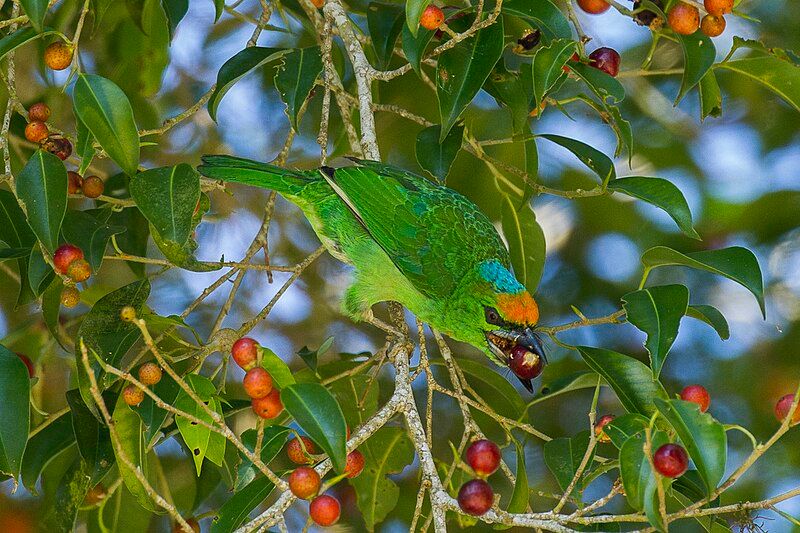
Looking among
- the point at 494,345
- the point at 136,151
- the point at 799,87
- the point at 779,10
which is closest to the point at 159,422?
the point at 136,151

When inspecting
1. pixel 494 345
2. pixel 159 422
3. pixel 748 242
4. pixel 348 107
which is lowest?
pixel 748 242

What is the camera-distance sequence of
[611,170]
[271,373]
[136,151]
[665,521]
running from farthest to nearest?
[611,170], [136,151], [271,373], [665,521]

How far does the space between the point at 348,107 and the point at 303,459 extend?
125 cm

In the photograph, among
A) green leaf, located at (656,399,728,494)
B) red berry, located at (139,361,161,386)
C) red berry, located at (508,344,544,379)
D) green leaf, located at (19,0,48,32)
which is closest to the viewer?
green leaf, located at (656,399,728,494)

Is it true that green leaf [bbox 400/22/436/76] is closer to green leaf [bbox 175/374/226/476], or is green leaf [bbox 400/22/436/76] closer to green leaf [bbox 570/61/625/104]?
green leaf [bbox 570/61/625/104]

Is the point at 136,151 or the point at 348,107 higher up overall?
the point at 136,151

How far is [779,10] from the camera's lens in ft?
12.9

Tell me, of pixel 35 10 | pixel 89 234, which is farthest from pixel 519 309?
pixel 35 10

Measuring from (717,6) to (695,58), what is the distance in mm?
151

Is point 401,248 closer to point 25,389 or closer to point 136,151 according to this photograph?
point 136,151

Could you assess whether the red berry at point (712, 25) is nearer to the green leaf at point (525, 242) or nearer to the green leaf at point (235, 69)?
the green leaf at point (525, 242)

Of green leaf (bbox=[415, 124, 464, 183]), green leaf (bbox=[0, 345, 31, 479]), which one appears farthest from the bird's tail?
green leaf (bbox=[0, 345, 31, 479])

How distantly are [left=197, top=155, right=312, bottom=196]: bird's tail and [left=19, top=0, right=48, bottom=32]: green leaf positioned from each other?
972mm

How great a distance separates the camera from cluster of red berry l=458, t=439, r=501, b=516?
5.31 ft
